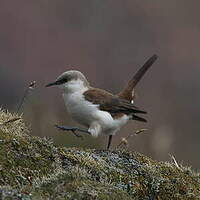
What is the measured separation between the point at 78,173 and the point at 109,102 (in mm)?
3269

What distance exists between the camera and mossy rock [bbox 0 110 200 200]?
20.1 feet

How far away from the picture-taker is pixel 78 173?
6375 millimetres

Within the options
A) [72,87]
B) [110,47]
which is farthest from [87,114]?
[110,47]

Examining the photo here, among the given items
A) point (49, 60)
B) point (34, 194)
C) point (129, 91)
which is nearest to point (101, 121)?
point (129, 91)

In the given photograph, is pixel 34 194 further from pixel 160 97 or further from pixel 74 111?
pixel 160 97

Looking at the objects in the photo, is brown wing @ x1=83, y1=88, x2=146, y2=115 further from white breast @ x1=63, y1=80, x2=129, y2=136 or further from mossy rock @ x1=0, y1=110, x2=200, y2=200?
mossy rock @ x1=0, y1=110, x2=200, y2=200

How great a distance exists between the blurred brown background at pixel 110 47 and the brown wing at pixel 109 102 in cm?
1094

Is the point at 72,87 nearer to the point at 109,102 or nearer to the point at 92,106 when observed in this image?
the point at 92,106

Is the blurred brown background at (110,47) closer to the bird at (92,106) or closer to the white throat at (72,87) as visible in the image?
the bird at (92,106)

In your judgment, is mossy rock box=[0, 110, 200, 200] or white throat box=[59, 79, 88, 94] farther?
white throat box=[59, 79, 88, 94]

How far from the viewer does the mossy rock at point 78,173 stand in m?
6.11

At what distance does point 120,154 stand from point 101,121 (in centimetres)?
146

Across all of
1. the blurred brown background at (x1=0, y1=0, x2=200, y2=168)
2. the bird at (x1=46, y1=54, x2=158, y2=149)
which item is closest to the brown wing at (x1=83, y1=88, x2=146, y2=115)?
the bird at (x1=46, y1=54, x2=158, y2=149)

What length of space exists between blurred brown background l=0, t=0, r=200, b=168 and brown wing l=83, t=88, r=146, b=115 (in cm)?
1094
